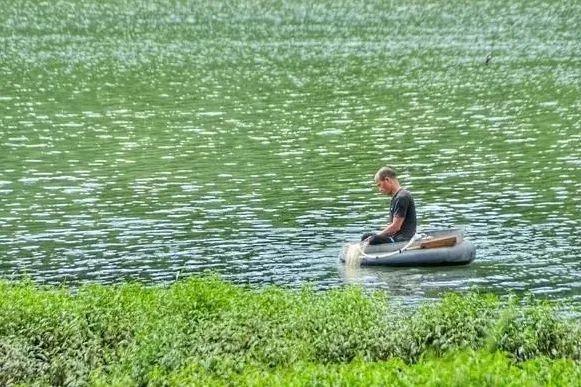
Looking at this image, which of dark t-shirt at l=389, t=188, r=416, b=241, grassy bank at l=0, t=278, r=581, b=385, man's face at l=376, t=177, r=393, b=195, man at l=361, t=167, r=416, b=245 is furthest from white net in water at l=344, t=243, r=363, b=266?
grassy bank at l=0, t=278, r=581, b=385

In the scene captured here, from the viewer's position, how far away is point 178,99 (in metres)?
71.1

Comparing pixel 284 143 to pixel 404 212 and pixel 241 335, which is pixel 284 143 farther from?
pixel 241 335

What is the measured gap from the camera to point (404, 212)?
1366 inches

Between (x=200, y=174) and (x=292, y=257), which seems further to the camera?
(x=200, y=174)

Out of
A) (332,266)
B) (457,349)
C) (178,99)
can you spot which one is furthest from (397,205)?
(178,99)

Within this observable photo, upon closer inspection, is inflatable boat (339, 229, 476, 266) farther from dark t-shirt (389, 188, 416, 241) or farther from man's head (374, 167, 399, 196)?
man's head (374, 167, 399, 196)

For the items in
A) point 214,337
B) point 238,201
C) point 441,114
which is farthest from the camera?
point 441,114

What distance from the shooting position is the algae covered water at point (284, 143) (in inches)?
1400

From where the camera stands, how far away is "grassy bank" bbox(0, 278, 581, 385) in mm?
20844

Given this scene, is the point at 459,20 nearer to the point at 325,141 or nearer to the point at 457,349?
the point at 325,141

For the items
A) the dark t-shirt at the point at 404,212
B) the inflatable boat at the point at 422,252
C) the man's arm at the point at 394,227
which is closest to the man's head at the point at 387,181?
the dark t-shirt at the point at 404,212

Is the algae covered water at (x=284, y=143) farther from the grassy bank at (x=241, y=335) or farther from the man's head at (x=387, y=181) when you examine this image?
the grassy bank at (x=241, y=335)

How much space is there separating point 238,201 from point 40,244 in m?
8.59

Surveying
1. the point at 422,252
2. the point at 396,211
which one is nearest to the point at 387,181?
the point at 396,211
